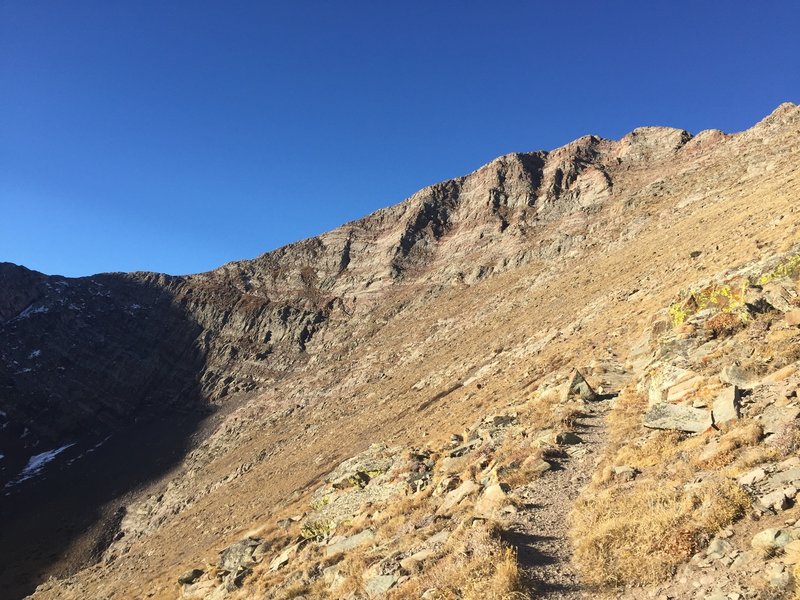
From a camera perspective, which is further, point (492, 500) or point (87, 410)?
point (87, 410)

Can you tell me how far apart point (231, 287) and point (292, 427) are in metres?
63.4

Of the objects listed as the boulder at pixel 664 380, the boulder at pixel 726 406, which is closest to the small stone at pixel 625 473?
the boulder at pixel 726 406

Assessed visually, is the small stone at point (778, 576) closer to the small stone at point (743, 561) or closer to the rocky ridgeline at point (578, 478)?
the rocky ridgeline at point (578, 478)

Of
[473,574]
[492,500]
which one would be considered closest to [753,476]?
[473,574]

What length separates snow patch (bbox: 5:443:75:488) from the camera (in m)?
79.0

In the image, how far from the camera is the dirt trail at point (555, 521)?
811 cm

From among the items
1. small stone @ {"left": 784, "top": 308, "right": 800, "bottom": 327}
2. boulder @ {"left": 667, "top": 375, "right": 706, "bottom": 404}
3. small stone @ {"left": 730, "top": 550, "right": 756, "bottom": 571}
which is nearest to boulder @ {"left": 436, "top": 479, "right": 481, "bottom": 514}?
boulder @ {"left": 667, "top": 375, "right": 706, "bottom": 404}

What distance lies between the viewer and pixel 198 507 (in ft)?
154

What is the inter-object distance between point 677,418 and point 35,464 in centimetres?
10582

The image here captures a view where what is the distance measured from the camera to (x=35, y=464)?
277ft

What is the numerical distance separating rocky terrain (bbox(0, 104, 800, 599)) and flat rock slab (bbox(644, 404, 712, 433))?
A: 7cm

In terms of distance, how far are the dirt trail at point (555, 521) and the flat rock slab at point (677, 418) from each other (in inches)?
73.4

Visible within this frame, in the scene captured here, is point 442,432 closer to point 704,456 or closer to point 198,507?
point 704,456

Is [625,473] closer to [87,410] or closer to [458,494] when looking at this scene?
[458,494]
